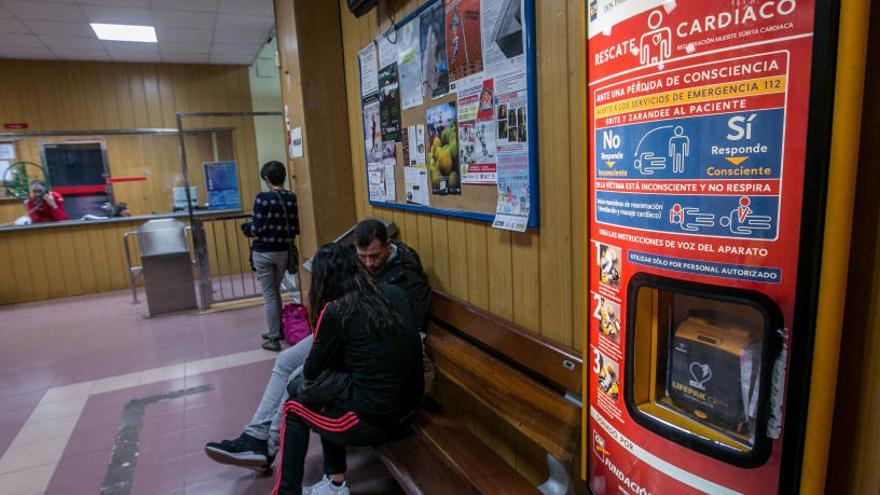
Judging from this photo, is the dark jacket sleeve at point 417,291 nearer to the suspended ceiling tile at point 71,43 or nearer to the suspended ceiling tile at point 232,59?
the suspended ceiling tile at point 71,43

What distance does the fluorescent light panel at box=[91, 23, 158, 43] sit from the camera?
5.62 meters

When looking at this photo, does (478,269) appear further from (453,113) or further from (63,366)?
(63,366)

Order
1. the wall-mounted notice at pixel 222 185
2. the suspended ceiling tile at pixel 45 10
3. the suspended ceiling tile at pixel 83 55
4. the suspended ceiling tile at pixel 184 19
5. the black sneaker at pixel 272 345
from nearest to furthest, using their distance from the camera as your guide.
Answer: the black sneaker at pixel 272 345, the suspended ceiling tile at pixel 45 10, the suspended ceiling tile at pixel 184 19, the suspended ceiling tile at pixel 83 55, the wall-mounted notice at pixel 222 185

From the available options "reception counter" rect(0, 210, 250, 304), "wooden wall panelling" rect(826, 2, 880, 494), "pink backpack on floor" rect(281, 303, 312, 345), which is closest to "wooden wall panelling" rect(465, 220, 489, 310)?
"wooden wall panelling" rect(826, 2, 880, 494)

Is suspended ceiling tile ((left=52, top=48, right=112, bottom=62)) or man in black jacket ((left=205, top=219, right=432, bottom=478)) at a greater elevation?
suspended ceiling tile ((left=52, top=48, right=112, bottom=62))

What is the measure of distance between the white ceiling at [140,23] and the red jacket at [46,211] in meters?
1.86

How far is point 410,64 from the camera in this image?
2.61m

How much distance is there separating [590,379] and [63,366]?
4.57 m

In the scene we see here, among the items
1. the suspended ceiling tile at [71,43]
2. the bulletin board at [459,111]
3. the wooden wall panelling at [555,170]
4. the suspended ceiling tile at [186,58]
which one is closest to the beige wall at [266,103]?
the suspended ceiling tile at [186,58]

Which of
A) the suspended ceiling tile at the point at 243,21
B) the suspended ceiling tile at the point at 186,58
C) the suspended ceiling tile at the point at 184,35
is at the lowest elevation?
the suspended ceiling tile at the point at 186,58

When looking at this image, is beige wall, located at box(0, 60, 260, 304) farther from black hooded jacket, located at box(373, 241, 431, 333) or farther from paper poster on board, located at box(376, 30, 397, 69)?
black hooded jacket, located at box(373, 241, 431, 333)

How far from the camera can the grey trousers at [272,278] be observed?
13.8 feet

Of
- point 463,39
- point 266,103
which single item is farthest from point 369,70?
point 266,103

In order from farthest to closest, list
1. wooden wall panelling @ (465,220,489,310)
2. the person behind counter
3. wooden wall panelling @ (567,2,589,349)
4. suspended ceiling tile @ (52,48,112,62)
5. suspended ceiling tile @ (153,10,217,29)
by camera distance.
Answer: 1. the person behind counter
2. suspended ceiling tile @ (52,48,112,62)
3. suspended ceiling tile @ (153,10,217,29)
4. wooden wall panelling @ (465,220,489,310)
5. wooden wall panelling @ (567,2,589,349)
